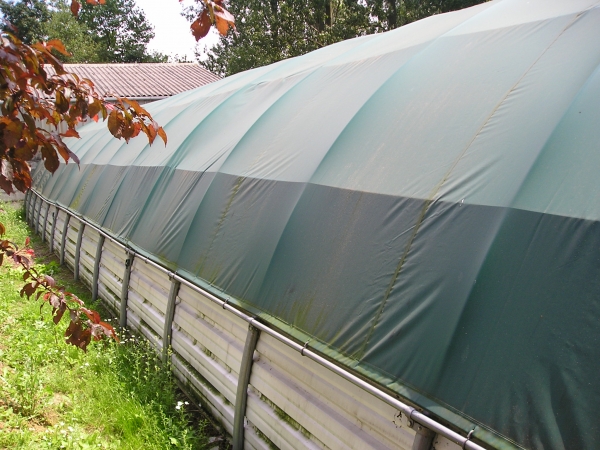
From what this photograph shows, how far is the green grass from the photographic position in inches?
178

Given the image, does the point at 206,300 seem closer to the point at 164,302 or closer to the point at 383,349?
the point at 164,302

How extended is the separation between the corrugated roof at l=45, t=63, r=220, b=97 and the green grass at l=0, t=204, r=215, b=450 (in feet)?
65.2

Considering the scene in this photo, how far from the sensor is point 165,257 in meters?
6.05

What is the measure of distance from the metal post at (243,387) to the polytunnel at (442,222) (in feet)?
0.78

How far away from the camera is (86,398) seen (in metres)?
5.25

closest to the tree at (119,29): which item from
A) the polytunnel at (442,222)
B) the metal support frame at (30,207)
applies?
the metal support frame at (30,207)

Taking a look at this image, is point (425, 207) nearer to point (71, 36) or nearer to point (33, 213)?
point (33, 213)

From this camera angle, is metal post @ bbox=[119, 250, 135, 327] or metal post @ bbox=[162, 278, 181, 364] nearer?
metal post @ bbox=[162, 278, 181, 364]

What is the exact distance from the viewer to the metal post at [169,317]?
18.9ft

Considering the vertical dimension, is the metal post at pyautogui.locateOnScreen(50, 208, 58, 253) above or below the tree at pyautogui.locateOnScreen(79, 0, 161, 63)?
below

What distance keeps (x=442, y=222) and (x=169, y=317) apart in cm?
382

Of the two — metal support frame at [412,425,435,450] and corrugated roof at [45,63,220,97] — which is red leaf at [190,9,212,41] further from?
corrugated roof at [45,63,220,97]

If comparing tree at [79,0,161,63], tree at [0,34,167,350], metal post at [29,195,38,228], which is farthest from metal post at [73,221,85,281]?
tree at [79,0,161,63]

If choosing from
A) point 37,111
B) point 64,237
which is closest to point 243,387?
point 37,111
